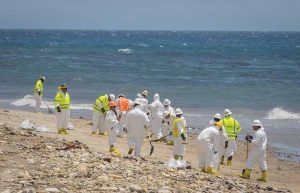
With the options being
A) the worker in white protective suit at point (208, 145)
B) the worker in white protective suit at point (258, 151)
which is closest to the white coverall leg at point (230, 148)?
the worker in white protective suit at point (258, 151)

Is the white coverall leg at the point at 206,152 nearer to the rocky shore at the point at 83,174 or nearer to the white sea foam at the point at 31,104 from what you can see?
the rocky shore at the point at 83,174

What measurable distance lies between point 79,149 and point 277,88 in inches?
1215

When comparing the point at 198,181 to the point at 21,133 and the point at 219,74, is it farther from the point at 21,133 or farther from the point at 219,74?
the point at 219,74

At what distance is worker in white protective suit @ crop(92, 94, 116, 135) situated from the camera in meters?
21.5

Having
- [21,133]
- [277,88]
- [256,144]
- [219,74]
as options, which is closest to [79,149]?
[21,133]

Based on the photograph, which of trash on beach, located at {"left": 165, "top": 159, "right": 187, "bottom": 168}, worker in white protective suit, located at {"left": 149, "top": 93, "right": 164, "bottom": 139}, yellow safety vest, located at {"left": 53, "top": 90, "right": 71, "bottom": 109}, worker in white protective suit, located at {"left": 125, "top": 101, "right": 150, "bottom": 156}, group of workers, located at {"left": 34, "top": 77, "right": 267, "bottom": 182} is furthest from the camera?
worker in white protective suit, located at {"left": 149, "top": 93, "right": 164, "bottom": 139}

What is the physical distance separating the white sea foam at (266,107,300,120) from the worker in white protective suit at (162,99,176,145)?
961 cm

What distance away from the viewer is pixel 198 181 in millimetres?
13461

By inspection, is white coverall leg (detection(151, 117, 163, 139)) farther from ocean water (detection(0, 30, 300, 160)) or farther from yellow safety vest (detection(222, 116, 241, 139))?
ocean water (detection(0, 30, 300, 160))

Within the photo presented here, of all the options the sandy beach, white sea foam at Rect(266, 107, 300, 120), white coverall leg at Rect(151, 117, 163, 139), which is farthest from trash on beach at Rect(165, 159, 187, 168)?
white sea foam at Rect(266, 107, 300, 120)

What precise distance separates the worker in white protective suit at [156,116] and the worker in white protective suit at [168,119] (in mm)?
183

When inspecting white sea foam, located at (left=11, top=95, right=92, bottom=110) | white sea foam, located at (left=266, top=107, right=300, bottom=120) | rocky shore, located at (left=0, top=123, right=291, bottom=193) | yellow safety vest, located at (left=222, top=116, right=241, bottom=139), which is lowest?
white sea foam, located at (left=11, top=95, right=92, bottom=110)

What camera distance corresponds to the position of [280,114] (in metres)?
31.9

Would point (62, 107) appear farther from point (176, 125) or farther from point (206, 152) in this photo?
point (206, 152)
